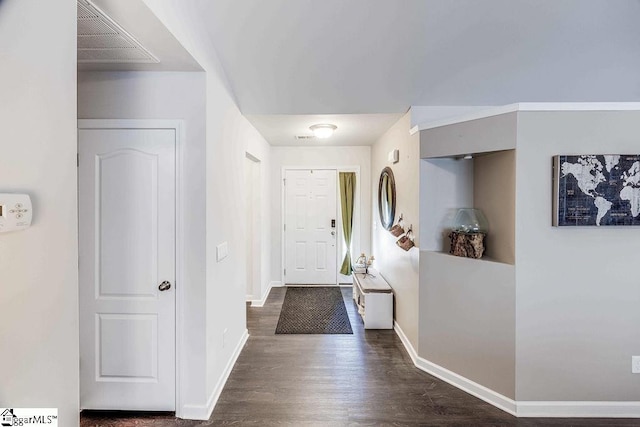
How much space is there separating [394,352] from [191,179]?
2420mm

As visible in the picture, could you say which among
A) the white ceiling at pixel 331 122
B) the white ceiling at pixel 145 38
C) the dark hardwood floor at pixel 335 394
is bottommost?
the dark hardwood floor at pixel 335 394

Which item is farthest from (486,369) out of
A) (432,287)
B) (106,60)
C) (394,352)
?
(106,60)

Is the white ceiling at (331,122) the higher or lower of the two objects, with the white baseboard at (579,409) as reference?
higher

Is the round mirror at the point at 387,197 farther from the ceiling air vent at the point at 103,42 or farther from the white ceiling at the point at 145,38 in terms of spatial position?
the ceiling air vent at the point at 103,42

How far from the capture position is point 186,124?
2035 mm

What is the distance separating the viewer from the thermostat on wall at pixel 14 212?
0.76 meters

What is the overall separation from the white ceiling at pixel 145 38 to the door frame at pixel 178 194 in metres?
0.33

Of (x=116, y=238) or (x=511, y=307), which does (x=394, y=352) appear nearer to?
(x=511, y=307)

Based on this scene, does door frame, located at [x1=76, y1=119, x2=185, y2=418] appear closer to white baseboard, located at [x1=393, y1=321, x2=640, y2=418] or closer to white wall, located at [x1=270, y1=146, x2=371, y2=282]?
white baseboard, located at [x1=393, y1=321, x2=640, y2=418]

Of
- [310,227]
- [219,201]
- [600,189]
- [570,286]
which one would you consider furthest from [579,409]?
[310,227]

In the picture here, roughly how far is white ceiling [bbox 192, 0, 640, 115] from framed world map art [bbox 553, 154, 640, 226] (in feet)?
2.97

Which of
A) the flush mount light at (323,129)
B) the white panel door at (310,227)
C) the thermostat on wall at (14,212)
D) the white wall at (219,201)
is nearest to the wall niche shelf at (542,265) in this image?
the flush mount light at (323,129)

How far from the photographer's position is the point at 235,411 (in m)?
2.12

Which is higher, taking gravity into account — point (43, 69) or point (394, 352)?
point (43, 69)
